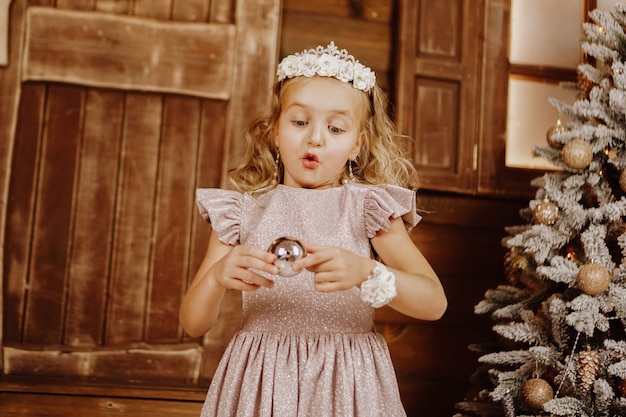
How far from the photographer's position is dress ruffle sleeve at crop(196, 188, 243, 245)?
1486 mm

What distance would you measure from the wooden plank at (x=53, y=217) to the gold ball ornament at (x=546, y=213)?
1625 millimetres

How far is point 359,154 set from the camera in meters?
1.67

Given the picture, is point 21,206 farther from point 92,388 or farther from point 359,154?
point 359,154

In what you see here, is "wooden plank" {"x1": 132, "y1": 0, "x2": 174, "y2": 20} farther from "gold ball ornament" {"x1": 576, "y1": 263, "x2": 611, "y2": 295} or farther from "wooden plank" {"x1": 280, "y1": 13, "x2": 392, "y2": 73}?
"gold ball ornament" {"x1": 576, "y1": 263, "x2": 611, "y2": 295}

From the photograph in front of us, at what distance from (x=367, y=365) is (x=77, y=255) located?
1.45 meters

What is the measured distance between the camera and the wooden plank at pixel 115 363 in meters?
2.37

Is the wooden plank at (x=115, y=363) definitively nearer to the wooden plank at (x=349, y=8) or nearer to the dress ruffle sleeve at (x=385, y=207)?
the dress ruffle sleeve at (x=385, y=207)

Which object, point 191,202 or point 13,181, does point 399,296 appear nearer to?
point 191,202

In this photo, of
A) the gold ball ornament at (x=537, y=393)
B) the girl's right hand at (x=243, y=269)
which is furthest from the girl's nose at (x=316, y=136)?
the gold ball ornament at (x=537, y=393)

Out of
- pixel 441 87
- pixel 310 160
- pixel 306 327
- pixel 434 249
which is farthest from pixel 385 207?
pixel 441 87

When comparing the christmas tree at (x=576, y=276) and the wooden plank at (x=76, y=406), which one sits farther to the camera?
the wooden plank at (x=76, y=406)

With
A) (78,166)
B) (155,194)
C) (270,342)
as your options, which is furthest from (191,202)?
(270,342)

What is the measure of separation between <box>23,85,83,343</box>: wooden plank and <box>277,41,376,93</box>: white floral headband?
1.22 meters

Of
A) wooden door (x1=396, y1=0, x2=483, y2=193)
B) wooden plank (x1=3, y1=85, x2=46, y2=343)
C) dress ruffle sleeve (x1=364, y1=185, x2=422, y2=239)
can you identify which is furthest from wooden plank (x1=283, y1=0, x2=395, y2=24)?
dress ruffle sleeve (x1=364, y1=185, x2=422, y2=239)
